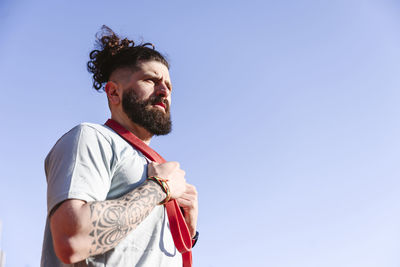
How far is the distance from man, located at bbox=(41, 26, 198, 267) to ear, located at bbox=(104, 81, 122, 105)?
0.31 ft

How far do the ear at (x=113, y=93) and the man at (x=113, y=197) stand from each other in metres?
0.09

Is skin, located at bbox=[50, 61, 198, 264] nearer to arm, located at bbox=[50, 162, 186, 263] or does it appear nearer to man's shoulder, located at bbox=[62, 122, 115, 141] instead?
arm, located at bbox=[50, 162, 186, 263]

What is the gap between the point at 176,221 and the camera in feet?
9.52

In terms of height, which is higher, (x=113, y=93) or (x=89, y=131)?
(x=113, y=93)

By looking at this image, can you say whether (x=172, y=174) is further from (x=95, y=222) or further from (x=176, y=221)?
(x=95, y=222)

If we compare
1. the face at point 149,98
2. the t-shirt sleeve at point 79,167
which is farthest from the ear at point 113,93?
the t-shirt sleeve at point 79,167

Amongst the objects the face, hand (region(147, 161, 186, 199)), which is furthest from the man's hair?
hand (region(147, 161, 186, 199))

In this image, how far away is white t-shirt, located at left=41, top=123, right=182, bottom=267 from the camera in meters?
2.44

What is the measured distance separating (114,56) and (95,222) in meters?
2.27

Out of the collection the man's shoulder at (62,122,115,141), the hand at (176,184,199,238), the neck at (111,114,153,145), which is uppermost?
the neck at (111,114,153,145)

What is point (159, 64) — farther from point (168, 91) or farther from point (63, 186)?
point (63, 186)

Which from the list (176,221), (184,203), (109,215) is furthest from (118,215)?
(184,203)

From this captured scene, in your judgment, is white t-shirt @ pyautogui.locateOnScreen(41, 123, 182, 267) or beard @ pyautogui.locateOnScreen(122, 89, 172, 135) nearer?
white t-shirt @ pyautogui.locateOnScreen(41, 123, 182, 267)

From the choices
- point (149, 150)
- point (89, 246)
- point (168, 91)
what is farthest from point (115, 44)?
point (89, 246)
